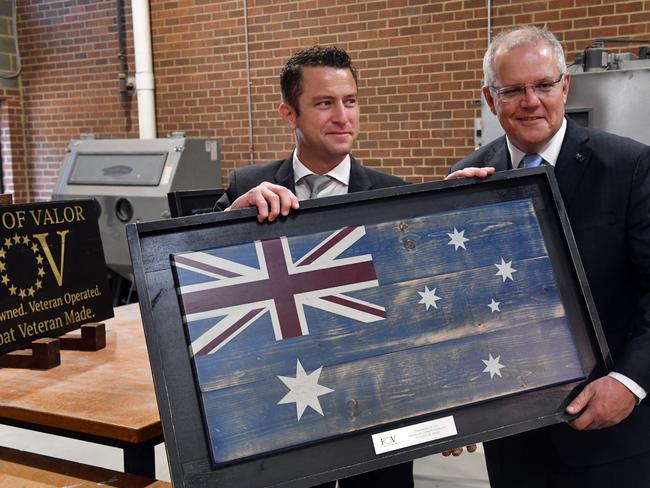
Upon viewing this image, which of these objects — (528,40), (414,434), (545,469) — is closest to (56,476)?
(414,434)

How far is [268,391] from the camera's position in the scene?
51.7 inches

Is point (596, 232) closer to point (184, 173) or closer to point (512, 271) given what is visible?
point (512, 271)

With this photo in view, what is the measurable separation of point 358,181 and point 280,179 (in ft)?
0.73

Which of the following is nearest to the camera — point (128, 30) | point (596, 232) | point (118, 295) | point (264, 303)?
point (264, 303)

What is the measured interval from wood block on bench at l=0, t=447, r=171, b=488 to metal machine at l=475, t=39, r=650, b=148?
339 cm

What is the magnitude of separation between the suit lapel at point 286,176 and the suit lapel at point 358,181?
0.17 m

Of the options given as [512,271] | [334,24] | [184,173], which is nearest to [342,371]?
[512,271]

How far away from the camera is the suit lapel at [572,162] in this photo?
5.53 ft

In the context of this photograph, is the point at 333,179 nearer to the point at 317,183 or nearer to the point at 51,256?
the point at 317,183

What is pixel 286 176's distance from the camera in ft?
6.58

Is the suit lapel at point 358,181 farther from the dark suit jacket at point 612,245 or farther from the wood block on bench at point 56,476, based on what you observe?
the wood block on bench at point 56,476

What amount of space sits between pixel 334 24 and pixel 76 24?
9.92ft

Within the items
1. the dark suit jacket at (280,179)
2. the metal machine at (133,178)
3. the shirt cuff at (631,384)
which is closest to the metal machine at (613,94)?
the dark suit jacket at (280,179)

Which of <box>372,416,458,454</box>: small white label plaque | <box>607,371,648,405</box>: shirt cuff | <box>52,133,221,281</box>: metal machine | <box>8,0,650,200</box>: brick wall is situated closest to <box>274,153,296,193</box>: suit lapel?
<box>372,416,458,454</box>: small white label plaque
